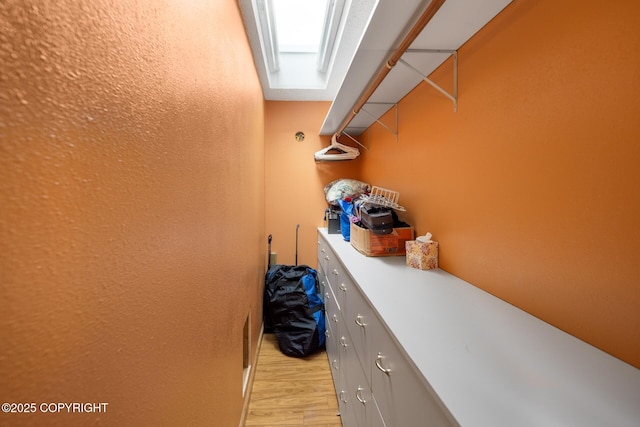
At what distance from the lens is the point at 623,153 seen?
1.85 feet

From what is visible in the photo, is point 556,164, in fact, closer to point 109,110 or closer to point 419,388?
point 419,388

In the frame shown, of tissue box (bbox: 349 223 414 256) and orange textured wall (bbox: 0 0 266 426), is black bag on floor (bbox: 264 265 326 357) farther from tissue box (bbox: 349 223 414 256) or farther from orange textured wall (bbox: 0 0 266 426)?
orange textured wall (bbox: 0 0 266 426)

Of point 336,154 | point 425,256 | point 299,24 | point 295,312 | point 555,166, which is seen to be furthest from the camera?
point 336,154

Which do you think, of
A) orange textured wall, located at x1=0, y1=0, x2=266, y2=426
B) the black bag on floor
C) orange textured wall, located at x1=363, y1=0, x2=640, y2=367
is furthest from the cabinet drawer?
orange textured wall, located at x1=0, y1=0, x2=266, y2=426

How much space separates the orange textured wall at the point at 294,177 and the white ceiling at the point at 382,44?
338 millimetres

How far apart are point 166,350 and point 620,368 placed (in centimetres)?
103

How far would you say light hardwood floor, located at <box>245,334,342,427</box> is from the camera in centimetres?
148

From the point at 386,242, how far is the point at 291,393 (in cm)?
125

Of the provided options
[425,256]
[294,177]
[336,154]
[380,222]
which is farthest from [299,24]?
[425,256]

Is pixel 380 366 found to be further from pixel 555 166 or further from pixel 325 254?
pixel 325 254

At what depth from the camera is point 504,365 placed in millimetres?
555

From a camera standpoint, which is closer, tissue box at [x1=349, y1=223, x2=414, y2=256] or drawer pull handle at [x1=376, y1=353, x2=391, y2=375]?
drawer pull handle at [x1=376, y1=353, x2=391, y2=375]

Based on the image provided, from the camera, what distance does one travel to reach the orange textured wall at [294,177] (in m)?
2.68

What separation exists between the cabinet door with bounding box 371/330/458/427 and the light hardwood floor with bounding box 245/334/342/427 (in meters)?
0.94
